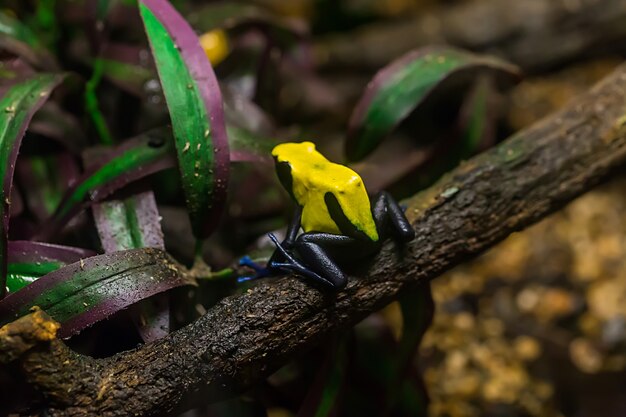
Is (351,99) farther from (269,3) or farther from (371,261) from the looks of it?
(371,261)

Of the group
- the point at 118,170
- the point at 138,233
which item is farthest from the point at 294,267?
the point at 118,170

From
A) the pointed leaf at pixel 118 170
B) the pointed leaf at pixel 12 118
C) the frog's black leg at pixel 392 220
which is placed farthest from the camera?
the pointed leaf at pixel 118 170

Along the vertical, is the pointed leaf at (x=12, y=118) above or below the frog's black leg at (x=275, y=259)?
above

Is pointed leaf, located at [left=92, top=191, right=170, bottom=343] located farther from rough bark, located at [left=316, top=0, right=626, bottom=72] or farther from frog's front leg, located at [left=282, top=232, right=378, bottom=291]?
rough bark, located at [left=316, top=0, right=626, bottom=72]

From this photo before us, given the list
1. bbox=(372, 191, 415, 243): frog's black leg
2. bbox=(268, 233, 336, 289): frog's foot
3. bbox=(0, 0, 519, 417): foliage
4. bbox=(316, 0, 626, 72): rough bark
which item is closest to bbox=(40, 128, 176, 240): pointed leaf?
bbox=(0, 0, 519, 417): foliage

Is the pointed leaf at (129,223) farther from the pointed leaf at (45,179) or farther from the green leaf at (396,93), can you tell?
the green leaf at (396,93)

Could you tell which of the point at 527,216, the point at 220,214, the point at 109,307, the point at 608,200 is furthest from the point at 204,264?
the point at 608,200

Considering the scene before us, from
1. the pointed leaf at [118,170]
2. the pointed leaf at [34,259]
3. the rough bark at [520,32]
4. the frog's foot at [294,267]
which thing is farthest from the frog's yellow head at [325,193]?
the rough bark at [520,32]
